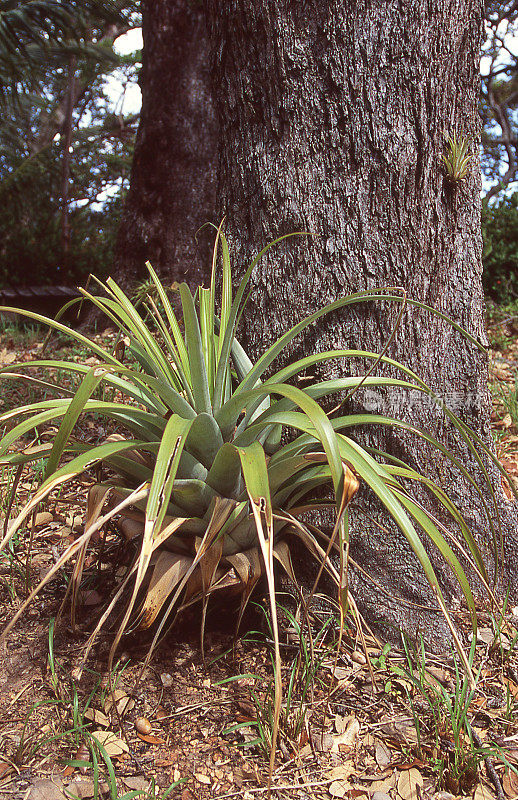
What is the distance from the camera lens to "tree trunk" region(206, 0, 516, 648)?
1.63m

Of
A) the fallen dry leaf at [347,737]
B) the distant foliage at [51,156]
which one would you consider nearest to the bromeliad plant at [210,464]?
the fallen dry leaf at [347,737]

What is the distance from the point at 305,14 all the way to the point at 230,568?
1551 mm

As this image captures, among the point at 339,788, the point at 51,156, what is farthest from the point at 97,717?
the point at 51,156

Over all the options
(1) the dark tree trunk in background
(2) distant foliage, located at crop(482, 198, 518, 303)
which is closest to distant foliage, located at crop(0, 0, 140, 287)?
(1) the dark tree trunk in background

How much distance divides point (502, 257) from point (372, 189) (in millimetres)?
3630

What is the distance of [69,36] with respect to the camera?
6.93 meters

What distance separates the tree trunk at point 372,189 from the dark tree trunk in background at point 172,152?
241 centimetres

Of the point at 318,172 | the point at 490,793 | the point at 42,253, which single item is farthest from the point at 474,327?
the point at 42,253

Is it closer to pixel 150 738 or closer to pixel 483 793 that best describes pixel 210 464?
pixel 150 738

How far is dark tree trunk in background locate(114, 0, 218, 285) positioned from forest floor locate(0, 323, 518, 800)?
3044 millimetres

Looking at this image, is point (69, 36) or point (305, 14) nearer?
point (305, 14)

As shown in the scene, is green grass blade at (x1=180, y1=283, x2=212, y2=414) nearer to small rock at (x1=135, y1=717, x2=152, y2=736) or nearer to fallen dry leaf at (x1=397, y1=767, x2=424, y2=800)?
small rock at (x1=135, y1=717, x2=152, y2=736)

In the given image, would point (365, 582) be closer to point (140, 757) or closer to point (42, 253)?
point (140, 757)

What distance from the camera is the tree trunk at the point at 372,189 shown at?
5.34 ft
